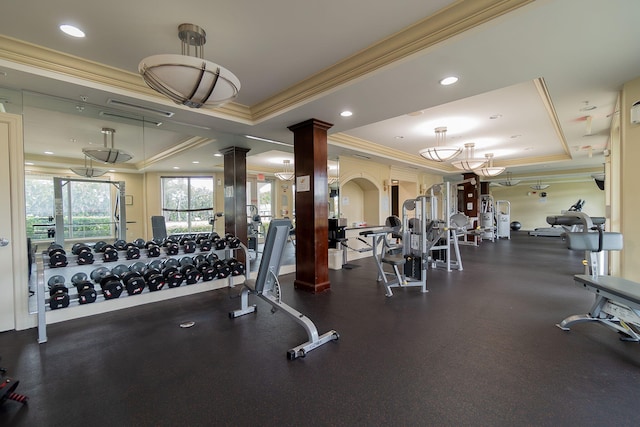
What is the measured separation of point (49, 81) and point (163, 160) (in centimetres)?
202

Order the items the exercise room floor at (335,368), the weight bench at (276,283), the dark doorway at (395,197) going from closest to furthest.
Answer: the exercise room floor at (335,368) < the weight bench at (276,283) < the dark doorway at (395,197)

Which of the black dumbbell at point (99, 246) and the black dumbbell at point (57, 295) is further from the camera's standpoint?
the black dumbbell at point (99, 246)

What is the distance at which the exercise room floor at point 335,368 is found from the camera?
1.77m

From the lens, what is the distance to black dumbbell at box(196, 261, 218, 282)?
429 centimetres

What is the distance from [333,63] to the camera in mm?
3068

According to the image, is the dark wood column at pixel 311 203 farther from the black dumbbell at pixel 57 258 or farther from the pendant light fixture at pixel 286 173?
the black dumbbell at pixel 57 258

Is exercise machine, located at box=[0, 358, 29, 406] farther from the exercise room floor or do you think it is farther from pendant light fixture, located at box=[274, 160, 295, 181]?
pendant light fixture, located at box=[274, 160, 295, 181]

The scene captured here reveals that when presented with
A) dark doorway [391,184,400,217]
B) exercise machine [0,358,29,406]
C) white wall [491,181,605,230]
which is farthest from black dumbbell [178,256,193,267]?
white wall [491,181,605,230]

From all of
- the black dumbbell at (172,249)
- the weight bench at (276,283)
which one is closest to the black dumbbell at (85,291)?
the black dumbbell at (172,249)

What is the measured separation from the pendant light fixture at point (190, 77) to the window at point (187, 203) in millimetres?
2756

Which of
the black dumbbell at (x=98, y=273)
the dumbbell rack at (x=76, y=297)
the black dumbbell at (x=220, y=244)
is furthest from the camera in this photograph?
the black dumbbell at (x=220, y=244)

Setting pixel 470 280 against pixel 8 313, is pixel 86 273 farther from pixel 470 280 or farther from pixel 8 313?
pixel 470 280

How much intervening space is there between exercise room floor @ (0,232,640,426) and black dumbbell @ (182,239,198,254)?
0.75 meters

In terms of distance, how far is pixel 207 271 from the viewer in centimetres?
430
